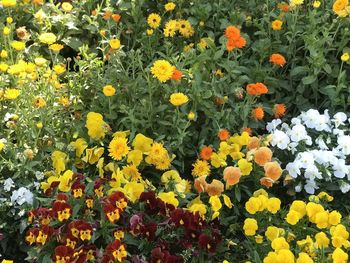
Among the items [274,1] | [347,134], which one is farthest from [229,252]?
[274,1]

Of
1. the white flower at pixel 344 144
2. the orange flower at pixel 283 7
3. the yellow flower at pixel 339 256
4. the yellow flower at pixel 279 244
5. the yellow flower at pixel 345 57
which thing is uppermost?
the yellow flower at pixel 345 57

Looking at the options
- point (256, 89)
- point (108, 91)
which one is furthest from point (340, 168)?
point (108, 91)

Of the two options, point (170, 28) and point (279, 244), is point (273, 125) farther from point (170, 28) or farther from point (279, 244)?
point (279, 244)

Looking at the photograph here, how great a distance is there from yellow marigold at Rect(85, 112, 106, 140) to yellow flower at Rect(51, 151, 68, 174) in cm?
17

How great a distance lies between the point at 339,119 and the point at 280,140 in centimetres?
34

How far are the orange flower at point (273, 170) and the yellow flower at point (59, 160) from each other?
91cm

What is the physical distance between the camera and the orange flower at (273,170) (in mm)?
2932

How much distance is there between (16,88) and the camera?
348cm

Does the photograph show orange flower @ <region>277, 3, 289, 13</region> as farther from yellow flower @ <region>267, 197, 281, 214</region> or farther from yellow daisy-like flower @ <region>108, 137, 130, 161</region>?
yellow flower @ <region>267, 197, 281, 214</region>

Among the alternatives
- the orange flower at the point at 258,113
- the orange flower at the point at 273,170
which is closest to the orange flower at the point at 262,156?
the orange flower at the point at 273,170

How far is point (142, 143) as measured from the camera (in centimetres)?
314

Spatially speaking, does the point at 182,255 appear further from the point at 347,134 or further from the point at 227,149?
the point at 347,134

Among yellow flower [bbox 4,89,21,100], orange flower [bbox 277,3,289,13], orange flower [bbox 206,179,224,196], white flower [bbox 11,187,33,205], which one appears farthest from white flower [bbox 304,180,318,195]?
yellow flower [bbox 4,89,21,100]

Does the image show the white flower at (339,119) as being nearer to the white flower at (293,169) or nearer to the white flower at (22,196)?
the white flower at (293,169)
